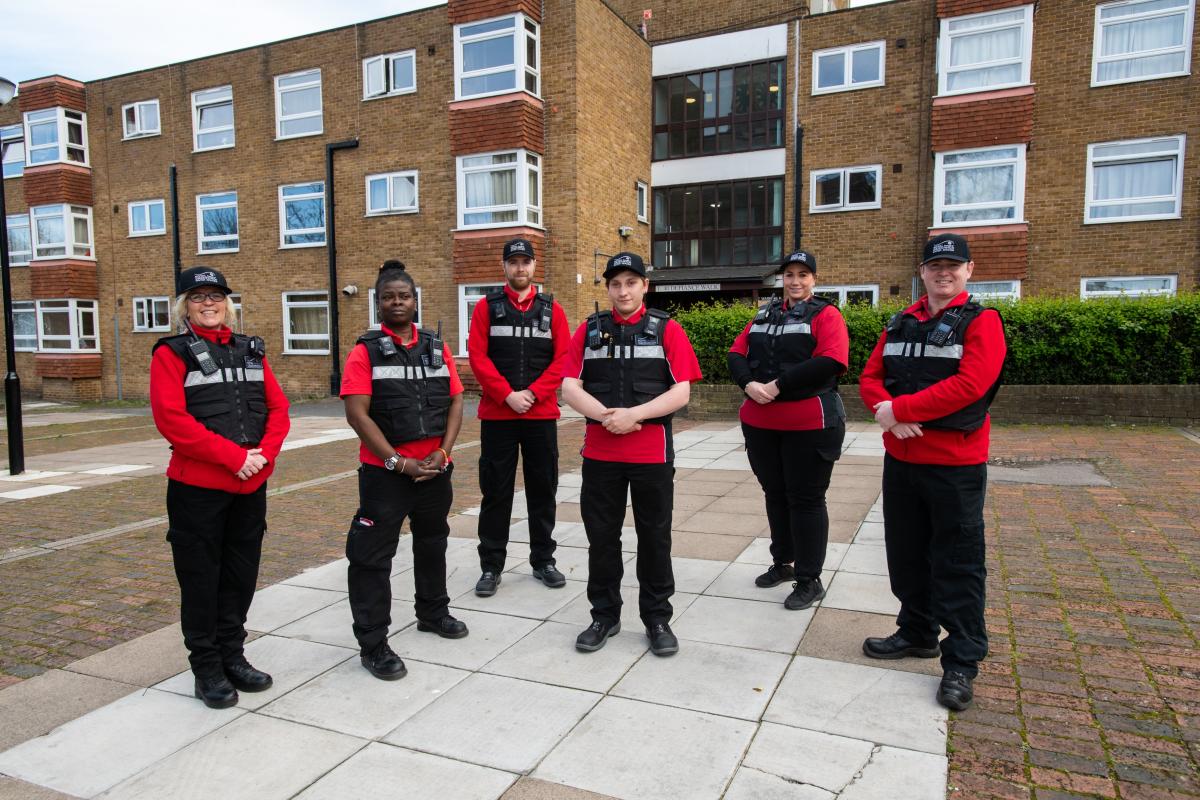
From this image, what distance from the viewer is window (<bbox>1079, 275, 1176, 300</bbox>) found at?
1641cm

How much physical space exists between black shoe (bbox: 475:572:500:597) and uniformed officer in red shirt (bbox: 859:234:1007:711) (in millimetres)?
2357

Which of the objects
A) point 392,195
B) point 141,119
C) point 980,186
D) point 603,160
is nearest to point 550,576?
point 603,160

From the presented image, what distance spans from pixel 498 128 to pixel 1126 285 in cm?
1385

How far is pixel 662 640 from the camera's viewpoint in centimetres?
381

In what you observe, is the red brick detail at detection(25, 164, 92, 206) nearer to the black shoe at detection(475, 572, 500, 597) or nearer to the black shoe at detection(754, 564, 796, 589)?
the black shoe at detection(475, 572, 500, 597)

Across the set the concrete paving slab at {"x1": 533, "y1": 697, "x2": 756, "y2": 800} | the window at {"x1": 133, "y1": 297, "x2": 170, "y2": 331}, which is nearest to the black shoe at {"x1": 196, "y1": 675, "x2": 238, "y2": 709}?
the concrete paving slab at {"x1": 533, "y1": 697, "x2": 756, "y2": 800}

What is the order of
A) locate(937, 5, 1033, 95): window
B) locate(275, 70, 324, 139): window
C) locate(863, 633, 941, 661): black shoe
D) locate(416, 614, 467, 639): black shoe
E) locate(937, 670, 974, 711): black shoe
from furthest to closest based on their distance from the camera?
locate(275, 70, 324, 139): window
locate(937, 5, 1033, 95): window
locate(416, 614, 467, 639): black shoe
locate(863, 633, 941, 661): black shoe
locate(937, 670, 974, 711): black shoe

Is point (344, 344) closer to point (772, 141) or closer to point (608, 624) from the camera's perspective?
point (772, 141)

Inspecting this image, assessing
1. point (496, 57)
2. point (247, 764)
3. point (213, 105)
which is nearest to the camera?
point (247, 764)

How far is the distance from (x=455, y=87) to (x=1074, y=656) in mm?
17987

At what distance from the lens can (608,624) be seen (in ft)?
13.0

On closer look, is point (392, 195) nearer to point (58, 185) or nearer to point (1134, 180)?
point (58, 185)

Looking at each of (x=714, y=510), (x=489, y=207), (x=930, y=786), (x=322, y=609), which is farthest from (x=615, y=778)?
(x=489, y=207)

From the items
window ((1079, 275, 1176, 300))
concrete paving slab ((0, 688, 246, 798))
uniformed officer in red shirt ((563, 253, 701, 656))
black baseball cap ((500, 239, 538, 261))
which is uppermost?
window ((1079, 275, 1176, 300))
